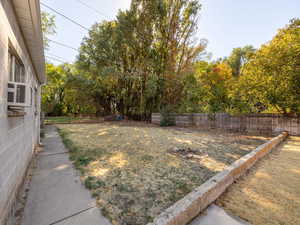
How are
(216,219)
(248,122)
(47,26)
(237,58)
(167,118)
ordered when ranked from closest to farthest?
(216,219), (248,122), (47,26), (167,118), (237,58)

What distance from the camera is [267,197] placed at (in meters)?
1.76

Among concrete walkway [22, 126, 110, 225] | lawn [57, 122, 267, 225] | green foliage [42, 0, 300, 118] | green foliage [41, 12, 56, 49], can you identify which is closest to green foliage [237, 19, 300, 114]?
green foliage [42, 0, 300, 118]

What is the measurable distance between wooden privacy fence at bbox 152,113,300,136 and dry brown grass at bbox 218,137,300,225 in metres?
5.45

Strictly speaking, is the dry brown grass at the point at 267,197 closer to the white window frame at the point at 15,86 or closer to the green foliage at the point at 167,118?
the white window frame at the point at 15,86

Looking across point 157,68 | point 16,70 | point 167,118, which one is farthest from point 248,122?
point 16,70

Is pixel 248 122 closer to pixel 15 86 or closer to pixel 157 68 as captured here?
pixel 157 68

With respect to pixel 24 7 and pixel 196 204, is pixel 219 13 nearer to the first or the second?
pixel 24 7

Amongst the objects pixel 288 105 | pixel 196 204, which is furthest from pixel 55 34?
pixel 288 105

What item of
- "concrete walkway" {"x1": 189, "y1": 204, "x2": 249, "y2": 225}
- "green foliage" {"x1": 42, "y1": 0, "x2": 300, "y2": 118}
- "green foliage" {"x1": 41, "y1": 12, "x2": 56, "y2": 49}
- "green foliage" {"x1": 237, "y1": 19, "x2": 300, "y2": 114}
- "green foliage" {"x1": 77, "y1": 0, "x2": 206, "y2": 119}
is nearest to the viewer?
"concrete walkway" {"x1": 189, "y1": 204, "x2": 249, "y2": 225}

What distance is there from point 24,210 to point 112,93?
543 inches

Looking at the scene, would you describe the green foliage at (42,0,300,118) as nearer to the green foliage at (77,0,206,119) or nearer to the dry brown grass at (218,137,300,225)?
the green foliage at (77,0,206,119)

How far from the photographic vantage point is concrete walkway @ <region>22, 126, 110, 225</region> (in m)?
1.34

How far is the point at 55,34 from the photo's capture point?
9344 millimetres

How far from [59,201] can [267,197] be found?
2.67 m
